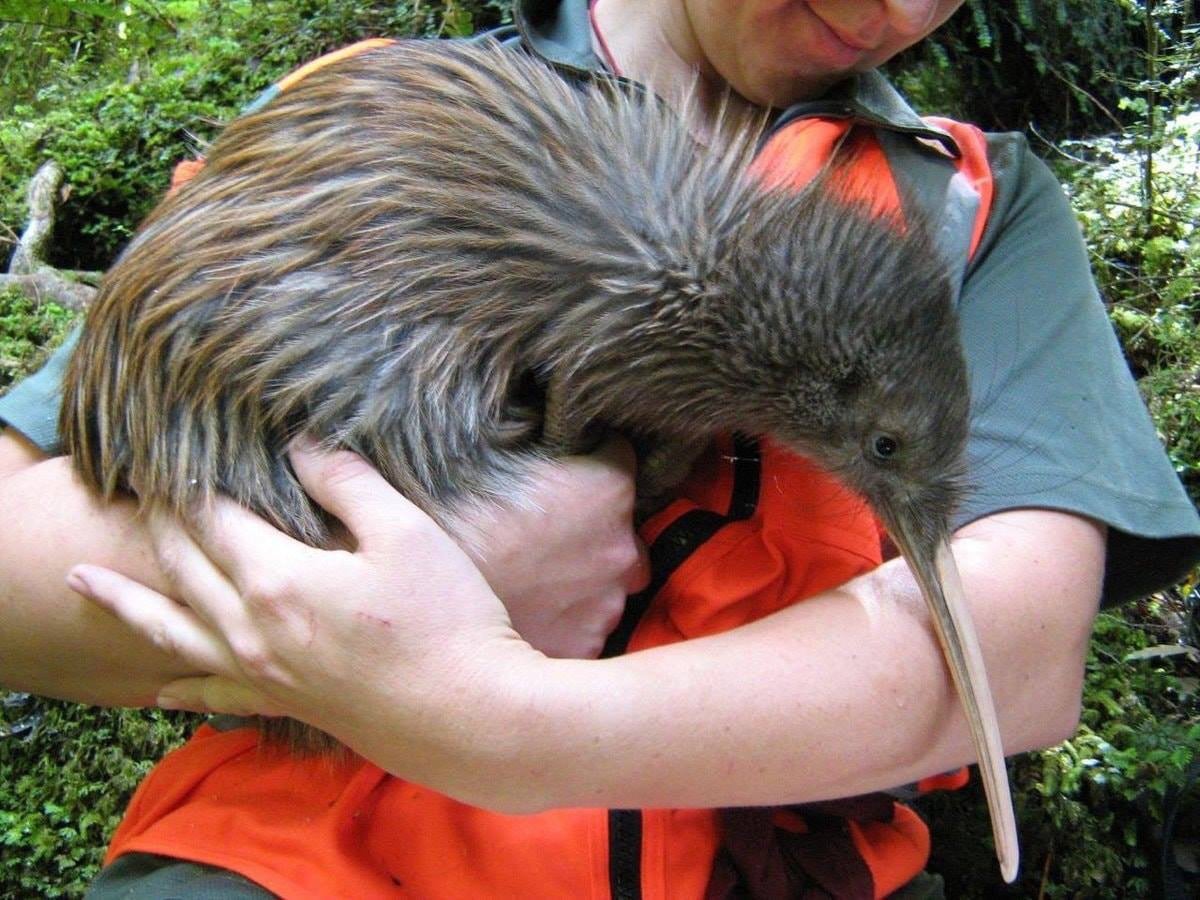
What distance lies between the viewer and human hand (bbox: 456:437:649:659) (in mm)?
1271

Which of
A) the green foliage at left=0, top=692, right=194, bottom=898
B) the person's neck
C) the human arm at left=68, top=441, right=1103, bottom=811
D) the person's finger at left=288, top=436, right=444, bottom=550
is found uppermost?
the person's neck

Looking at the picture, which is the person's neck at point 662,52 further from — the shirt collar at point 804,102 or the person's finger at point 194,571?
the person's finger at point 194,571

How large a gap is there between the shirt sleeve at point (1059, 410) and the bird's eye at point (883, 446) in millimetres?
92

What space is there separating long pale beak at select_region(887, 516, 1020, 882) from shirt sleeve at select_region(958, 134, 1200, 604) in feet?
0.33

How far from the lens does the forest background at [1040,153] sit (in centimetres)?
194

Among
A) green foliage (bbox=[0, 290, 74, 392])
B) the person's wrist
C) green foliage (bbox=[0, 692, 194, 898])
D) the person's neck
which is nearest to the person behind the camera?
the person's wrist

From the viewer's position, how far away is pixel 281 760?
139 centimetres

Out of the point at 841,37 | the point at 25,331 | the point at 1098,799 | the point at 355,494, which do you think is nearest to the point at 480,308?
the point at 355,494

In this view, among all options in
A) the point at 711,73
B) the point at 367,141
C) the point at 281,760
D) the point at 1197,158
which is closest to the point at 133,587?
the point at 281,760

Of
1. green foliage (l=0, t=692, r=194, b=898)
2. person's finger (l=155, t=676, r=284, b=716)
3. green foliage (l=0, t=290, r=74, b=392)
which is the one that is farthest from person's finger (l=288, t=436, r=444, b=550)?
green foliage (l=0, t=290, r=74, b=392)

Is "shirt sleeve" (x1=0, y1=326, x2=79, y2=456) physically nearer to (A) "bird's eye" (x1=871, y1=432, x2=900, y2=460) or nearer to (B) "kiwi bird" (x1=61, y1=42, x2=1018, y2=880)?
(B) "kiwi bird" (x1=61, y1=42, x2=1018, y2=880)

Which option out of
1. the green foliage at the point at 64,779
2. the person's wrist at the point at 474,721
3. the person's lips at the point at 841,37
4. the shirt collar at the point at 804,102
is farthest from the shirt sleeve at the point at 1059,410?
the green foliage at the point at 64,779

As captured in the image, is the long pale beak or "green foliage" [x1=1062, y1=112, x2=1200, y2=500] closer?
the long pale beak

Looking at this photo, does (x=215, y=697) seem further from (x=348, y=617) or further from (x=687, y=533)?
(x=687, y=533)
